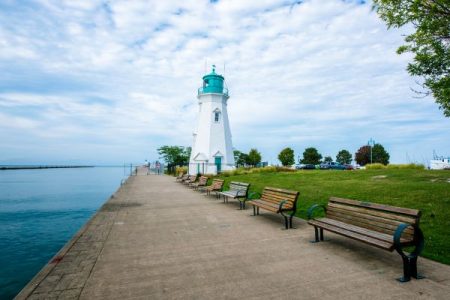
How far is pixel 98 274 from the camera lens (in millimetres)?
4355

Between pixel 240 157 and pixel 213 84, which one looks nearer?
pixel 213 84

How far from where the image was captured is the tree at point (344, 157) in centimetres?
7469

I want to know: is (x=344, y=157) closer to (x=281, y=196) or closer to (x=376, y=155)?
(x=376, y=155)

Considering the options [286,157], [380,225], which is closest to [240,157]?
[286,157]

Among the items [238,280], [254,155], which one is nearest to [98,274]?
[238,280]

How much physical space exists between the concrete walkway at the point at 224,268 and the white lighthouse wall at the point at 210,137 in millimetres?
24728

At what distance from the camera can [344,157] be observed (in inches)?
2960

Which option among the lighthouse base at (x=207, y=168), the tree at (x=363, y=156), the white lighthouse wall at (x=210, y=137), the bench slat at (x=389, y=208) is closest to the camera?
the bench slat at (x=389, y=208)

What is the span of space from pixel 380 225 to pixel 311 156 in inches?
2654

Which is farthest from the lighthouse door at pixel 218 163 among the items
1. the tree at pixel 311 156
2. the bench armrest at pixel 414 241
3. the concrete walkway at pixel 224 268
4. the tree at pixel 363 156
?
the tree at pixel 363 156

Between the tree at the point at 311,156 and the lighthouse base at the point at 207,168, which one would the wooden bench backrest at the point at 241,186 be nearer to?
the lighthouse base at the point at 207,168

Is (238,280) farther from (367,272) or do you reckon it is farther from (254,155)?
(254,155)

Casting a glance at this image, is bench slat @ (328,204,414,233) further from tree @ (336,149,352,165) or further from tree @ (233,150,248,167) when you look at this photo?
tree @ (336,149,352,165)

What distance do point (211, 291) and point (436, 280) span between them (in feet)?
9.77
